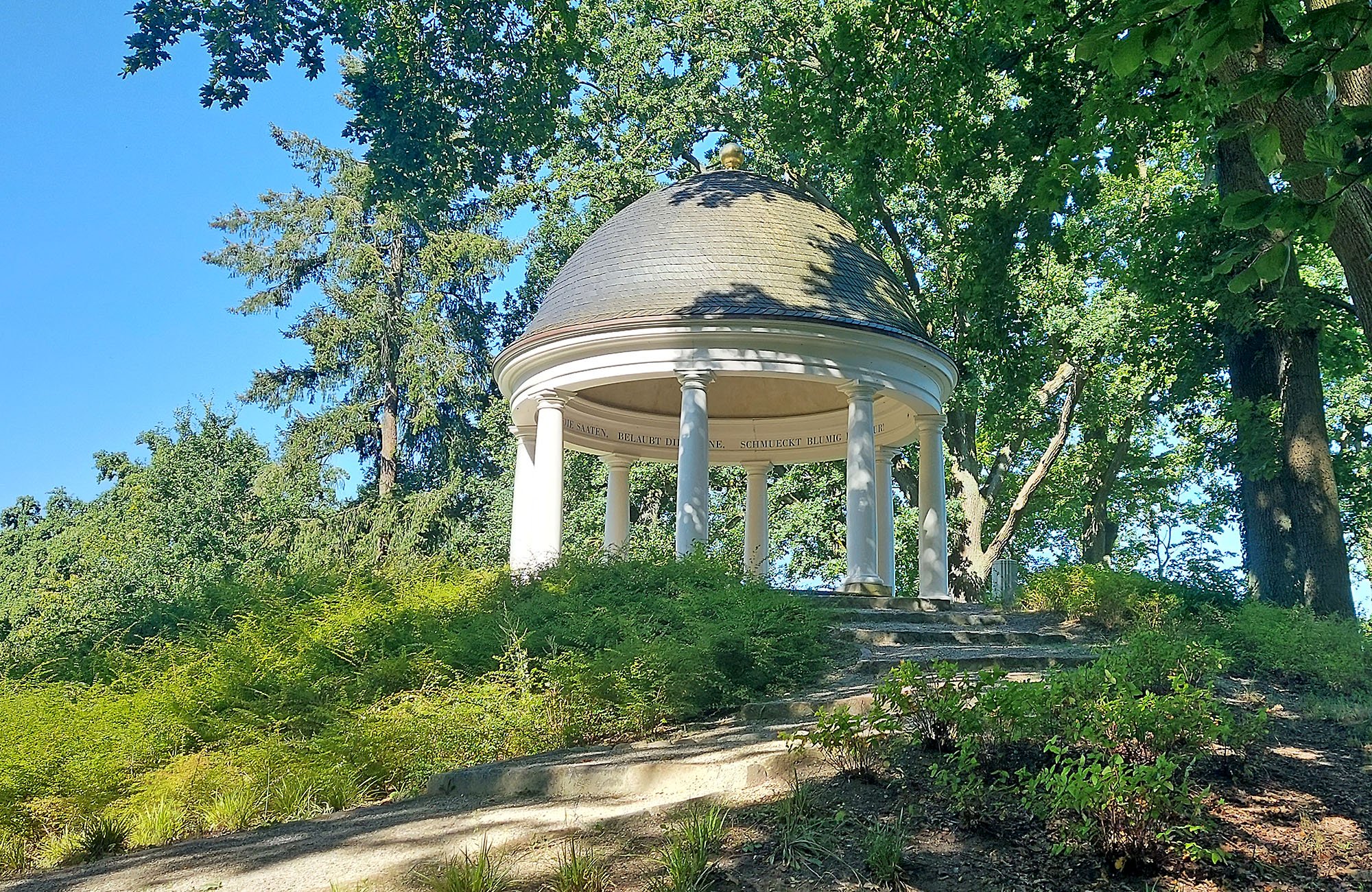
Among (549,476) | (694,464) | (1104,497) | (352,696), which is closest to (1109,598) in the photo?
(694,464)

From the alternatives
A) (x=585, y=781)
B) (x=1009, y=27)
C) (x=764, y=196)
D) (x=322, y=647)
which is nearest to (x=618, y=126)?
(x=764, y=196)

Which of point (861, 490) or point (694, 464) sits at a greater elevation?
point (694, 464)

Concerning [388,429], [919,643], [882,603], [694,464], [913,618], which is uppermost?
[388,429]

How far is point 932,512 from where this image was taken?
21375 millimetres

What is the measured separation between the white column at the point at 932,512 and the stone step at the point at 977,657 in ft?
21.8

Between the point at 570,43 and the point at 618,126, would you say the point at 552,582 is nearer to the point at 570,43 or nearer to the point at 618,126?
the point at 570,43

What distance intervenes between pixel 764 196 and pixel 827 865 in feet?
57.1

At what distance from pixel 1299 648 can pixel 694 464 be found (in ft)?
29.6

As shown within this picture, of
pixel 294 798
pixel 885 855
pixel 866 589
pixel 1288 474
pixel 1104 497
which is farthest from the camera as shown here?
pixel 1104 497

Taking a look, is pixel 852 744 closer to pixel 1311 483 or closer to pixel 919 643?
pixel 919 643

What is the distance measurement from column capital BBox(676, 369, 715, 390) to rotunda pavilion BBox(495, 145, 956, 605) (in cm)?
2

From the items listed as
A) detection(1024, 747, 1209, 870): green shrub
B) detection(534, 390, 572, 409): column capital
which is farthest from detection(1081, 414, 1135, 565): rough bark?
detection(1024, 747, 1209, 870): green shrub

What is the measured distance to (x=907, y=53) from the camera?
50.4 ft

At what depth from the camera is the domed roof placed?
18.6m
